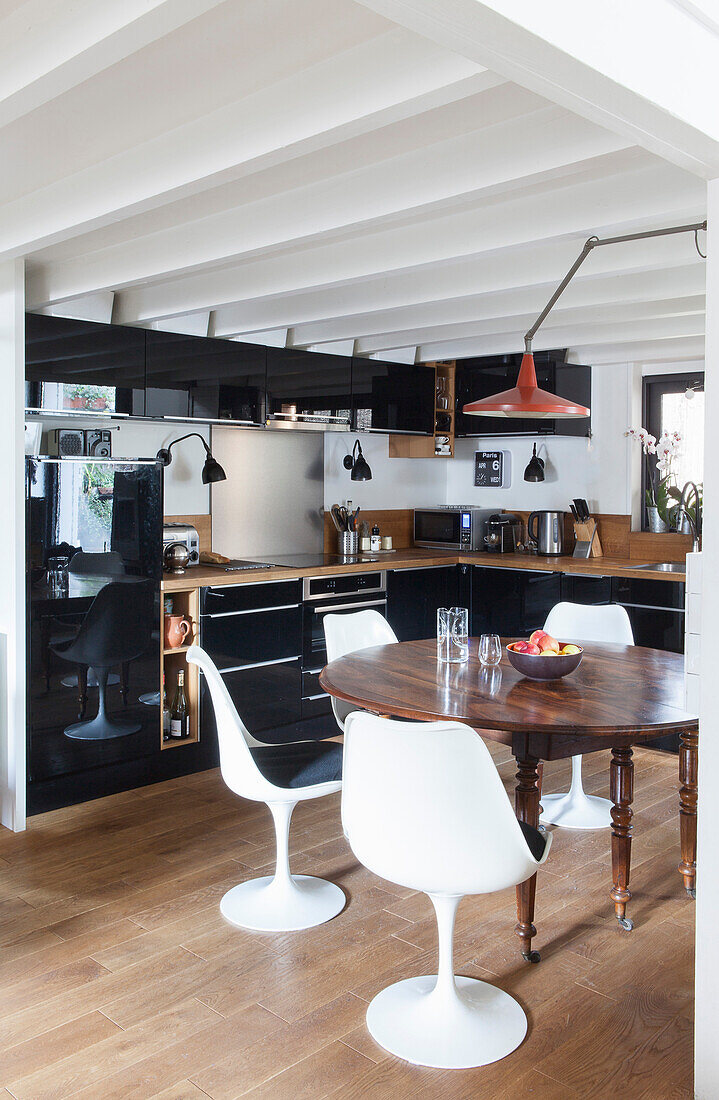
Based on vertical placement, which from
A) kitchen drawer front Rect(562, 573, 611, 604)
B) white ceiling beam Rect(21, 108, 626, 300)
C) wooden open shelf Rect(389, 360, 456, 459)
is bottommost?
kitchen drawer front Rect(562, 573, 611, 604)

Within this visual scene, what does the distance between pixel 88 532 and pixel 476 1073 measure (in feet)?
9.16

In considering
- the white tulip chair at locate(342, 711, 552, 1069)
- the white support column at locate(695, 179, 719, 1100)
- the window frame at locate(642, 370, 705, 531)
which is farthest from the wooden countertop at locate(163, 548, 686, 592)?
the white support column at locate(695, 179, 719, 1100)

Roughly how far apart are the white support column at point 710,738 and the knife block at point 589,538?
417 centimetres

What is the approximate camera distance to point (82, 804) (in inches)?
168

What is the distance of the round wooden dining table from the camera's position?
2664 millimetres

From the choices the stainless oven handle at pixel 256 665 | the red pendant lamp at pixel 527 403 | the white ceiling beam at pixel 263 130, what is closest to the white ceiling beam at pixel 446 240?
the red pendant lamp at pixel 527 403

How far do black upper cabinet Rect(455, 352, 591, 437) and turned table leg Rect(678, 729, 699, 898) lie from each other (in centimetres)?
288

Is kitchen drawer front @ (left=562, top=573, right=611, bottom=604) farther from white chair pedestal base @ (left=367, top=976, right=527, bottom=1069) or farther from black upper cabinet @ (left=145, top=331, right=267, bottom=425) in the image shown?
white chair pedestal base @ (left=367, top=976, right=527, bottom=1069)

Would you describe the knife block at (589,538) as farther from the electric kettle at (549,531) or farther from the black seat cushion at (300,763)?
the black seat cushion at (300,763)

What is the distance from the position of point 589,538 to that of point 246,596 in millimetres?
2480

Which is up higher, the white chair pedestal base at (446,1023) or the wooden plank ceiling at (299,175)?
the wooden plank ceiling at (299,175)

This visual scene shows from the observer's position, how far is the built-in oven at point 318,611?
201 inches

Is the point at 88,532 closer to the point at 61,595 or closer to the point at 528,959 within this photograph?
the point at 61,595

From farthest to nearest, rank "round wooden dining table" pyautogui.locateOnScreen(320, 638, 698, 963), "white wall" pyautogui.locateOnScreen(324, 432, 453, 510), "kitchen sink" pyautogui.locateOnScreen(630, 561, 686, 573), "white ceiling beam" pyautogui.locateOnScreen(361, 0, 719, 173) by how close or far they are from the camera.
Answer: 1. "white wall" pyautogui.locateOnScreen(324, 432, 453, 510)
2. "kitchen sink" pyautogui.locateOnScreen(630, 561, 686, 573)
3. "round wooden dining table" pyautogui.locateOnScreen(320, 638, 698, 963)
4. "white ceiling beam" pyautogui.locateOnScreen(361, 0, 719, 173)
